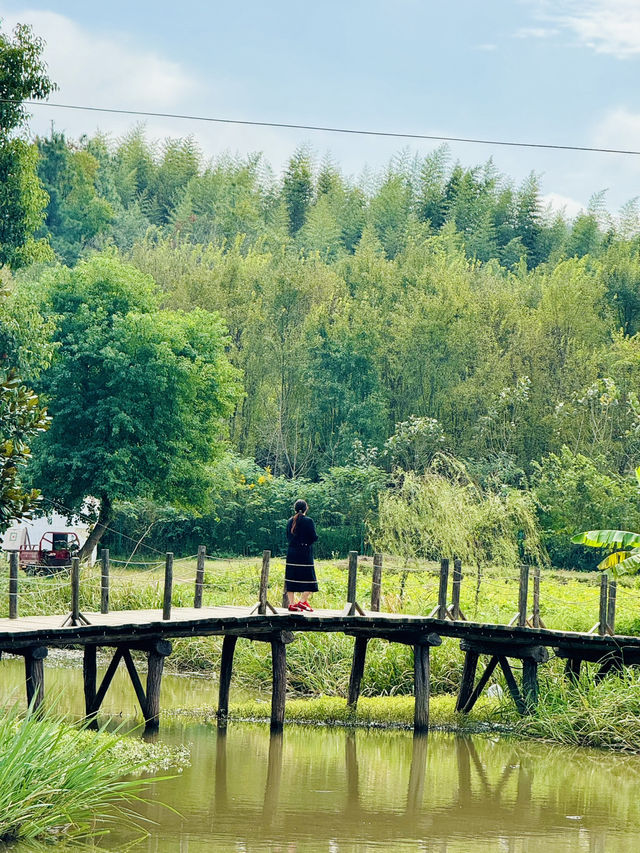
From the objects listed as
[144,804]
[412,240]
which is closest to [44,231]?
[412,240]

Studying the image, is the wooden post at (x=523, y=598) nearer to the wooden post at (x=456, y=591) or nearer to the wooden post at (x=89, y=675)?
the wooden post at (x=456, y=591)

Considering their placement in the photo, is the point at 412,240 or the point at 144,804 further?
the point at 412,240

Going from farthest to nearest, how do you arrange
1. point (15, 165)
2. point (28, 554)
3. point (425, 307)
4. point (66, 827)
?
point (425, 307)
point (28, 554)
point (15, 165)
point (66, 827)

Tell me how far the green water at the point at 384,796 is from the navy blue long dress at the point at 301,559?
81.9 inches

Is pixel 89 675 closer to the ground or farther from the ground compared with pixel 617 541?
closer to the ground

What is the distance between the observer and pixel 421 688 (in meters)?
18.5

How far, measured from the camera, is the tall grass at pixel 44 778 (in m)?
10.2

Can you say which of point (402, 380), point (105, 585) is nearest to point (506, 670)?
point (105, 585)

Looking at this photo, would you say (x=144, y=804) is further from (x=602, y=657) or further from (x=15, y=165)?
(x=15, y=165)

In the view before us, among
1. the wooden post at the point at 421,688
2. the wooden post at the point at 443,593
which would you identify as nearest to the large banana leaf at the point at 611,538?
the wooden post at the point at 443,593

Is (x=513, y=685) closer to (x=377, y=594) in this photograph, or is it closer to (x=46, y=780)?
(x=377, y=594)

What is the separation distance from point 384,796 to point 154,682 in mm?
4109

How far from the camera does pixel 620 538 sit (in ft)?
59.0

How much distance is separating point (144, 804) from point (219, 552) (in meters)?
28.4
